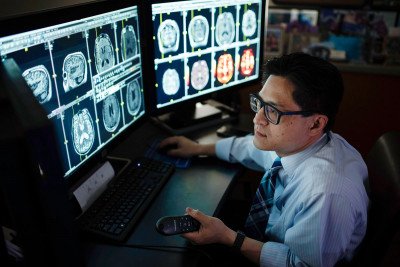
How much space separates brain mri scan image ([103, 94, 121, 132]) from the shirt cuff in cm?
60

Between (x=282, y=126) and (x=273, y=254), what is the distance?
1.17 ft

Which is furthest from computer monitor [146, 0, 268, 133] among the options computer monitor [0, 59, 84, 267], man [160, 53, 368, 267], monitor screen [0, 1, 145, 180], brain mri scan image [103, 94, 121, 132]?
computer monitor [0, 59, 84, 267]

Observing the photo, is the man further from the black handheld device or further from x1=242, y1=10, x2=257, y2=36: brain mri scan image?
x1=242, y1=10, x2=257, y2=36: brain mri scan image

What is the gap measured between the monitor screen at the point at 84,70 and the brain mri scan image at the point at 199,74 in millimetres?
265

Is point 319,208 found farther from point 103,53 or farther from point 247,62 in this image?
point 247,62

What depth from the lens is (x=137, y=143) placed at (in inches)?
64.7

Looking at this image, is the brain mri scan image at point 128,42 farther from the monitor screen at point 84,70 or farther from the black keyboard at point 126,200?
the black keyboard at point 126,200

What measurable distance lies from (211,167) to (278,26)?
1375mm

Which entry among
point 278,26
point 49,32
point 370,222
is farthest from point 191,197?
point 278,26

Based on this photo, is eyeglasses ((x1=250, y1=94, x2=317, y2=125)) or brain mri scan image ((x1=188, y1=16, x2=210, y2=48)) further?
brain mri scan image ((x1=188, y1=16, x2=210, y2=48))

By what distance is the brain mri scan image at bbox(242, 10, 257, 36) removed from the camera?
176 cm

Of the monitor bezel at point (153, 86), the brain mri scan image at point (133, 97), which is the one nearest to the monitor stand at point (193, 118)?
the monitor bezel at point (153, 86)

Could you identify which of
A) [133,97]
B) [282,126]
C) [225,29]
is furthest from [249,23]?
[282,126]

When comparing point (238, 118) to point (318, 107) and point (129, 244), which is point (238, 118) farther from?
point (129, 244)
